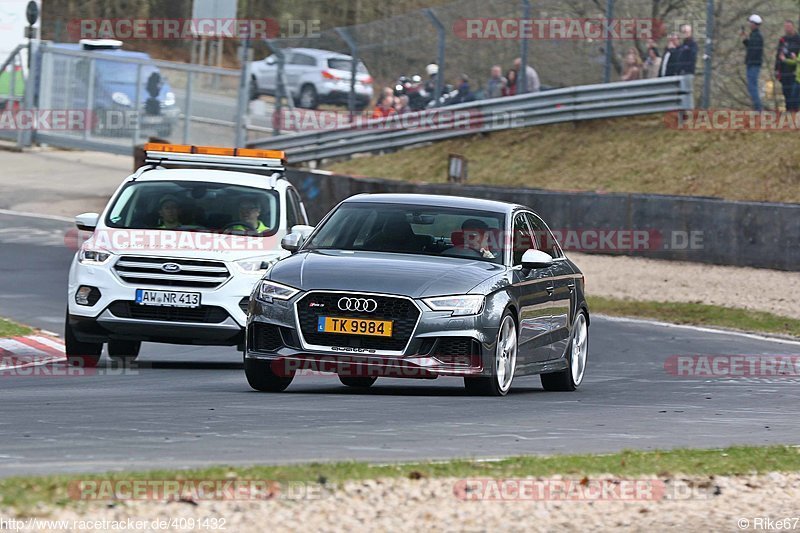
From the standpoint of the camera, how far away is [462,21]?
108 ft

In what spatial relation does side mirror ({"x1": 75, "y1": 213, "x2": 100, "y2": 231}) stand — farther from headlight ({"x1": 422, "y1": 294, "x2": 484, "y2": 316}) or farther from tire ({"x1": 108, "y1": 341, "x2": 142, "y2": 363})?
headlight ({"x1": 422, "y1": 294, "x2": 484, "y2": 316})

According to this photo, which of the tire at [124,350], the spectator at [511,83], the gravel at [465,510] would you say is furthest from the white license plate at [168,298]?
the spectator at [511,83]

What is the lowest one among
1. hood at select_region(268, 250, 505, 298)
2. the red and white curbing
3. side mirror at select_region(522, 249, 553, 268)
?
the red and white curbing

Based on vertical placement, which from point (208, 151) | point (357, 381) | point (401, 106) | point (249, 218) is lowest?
point (357, 381)

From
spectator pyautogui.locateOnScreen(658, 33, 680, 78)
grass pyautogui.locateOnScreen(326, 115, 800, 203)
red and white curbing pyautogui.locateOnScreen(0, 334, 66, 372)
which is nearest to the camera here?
red and white curbing pyautogui.locateOnScreen(0, 334, 66, 372)

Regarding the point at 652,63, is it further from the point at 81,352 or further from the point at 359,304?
the point at 359,304

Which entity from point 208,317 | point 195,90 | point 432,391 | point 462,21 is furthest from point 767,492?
point 195,90

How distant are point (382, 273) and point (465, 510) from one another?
4378 millimetres

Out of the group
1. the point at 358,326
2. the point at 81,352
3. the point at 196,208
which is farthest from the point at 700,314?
the point at 358,326

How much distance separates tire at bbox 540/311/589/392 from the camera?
1342 cm

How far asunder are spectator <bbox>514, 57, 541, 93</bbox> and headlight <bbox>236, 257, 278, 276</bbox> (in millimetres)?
18765

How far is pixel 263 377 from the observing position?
1155 centimetres

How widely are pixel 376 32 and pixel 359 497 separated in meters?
28.0

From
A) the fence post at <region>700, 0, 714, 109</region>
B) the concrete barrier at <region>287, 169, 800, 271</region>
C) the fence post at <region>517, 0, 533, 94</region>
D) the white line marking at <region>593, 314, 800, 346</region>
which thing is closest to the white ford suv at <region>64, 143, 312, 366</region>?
the white line marking at <region>593, 314, 800, 346</region>
